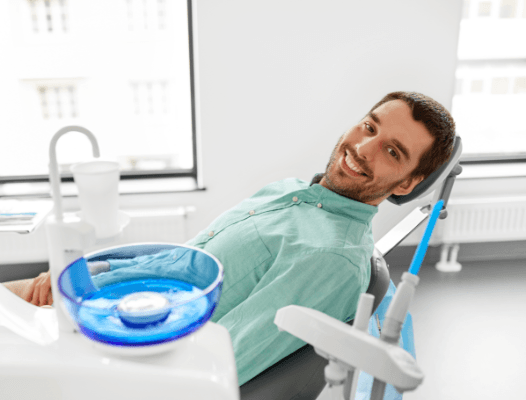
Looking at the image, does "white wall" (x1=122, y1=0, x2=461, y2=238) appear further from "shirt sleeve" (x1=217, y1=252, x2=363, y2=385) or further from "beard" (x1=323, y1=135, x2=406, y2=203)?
"shirt sleeve" (x1=217, y1=252, x2=363, y2=385)

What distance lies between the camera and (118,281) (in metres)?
0.65

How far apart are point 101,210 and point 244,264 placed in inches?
28.9

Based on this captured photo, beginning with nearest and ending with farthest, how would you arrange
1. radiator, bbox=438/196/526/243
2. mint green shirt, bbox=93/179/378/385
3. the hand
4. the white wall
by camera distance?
mint green shirt, bbox=93/179/378/385 < the hand < the white wall < radiator, bbox=438/196/526/243

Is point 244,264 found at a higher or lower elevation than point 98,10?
lower

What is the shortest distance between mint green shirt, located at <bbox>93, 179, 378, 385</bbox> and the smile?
0.30 feet

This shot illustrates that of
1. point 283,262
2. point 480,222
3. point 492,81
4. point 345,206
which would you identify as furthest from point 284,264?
point 492,81

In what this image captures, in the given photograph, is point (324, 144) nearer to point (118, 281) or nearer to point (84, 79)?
point (84, 79)

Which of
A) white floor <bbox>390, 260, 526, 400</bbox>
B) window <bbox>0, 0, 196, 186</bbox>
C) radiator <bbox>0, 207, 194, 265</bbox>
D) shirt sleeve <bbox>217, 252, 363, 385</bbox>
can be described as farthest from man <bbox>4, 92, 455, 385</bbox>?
window <bbox>0, 0, 196, 186</bbox>

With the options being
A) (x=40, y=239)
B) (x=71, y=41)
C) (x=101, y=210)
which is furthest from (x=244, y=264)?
(x=71, y=41)

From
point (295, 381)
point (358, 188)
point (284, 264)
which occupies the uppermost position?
point (358, 188)

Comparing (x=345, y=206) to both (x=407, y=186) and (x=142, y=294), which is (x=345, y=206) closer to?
(x=407, y=186)

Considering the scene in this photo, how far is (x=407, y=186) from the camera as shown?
1.38 m

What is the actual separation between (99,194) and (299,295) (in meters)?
0.70

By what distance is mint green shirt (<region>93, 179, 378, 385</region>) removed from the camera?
106cm
